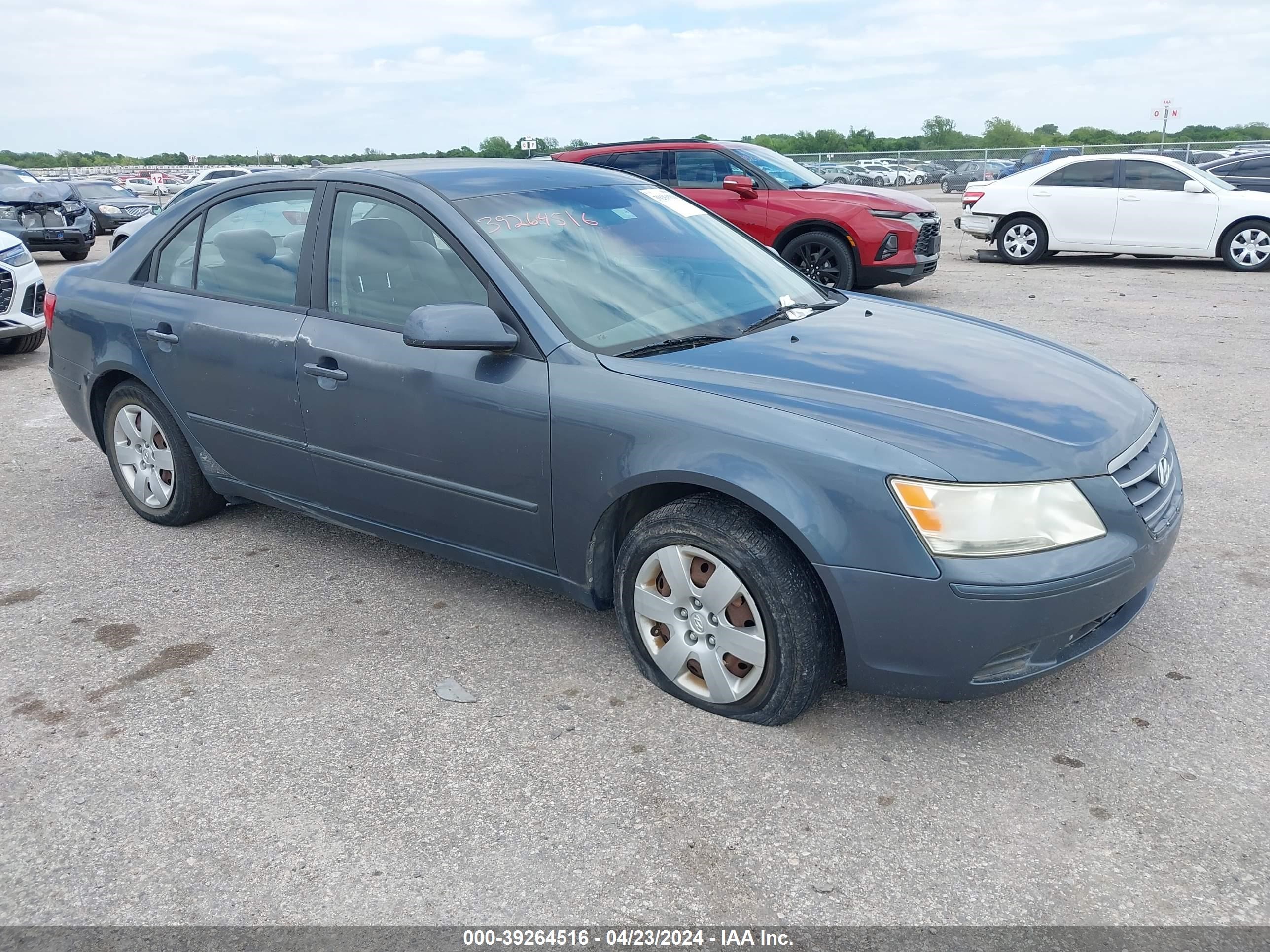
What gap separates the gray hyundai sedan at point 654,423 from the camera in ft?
8.95

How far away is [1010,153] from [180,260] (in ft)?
162

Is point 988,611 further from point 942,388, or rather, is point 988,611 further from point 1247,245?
point 1247,245

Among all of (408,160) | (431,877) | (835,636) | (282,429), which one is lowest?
(431,877)

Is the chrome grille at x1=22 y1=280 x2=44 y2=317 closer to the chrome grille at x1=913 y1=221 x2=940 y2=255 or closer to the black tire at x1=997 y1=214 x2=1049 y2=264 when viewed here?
the chrome grille at x1=913 y1=221 x2=940 y2=255

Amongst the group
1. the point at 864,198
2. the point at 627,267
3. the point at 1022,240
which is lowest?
the point at 1022,240

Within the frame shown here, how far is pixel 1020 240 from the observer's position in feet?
47.0

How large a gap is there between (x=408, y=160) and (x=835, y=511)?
2.51 meters

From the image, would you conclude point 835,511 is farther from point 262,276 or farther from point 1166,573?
point 262,276

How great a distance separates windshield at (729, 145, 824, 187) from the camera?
10.9 m

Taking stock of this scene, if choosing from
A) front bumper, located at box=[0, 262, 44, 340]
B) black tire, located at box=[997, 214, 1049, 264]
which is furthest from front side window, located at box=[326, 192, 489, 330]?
black tire, located at box=[997, 214, 1049, 264]

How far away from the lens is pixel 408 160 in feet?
14.0

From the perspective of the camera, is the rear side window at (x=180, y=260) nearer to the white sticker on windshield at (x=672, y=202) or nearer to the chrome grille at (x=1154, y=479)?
the white sticker on windshield at (x=672, y=202)

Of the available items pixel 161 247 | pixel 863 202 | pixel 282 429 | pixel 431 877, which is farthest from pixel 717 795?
pixel 863 202

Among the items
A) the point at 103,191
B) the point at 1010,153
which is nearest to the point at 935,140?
the point at 1010,153
